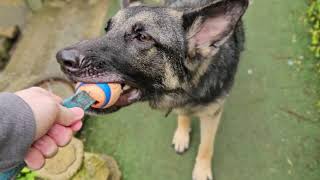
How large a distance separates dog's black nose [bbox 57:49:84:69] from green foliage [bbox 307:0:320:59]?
10.1 ft

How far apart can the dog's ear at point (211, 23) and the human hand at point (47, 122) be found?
1102 mm

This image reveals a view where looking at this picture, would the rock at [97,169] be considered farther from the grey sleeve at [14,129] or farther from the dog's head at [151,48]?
the grey sleeve at [14,129]

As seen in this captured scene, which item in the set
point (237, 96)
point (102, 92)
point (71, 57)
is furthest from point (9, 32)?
point (102, 92)

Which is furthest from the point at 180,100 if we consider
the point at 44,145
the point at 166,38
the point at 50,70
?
the point at 50,70

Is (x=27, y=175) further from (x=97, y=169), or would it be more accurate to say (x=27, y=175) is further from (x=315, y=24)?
(x=315, y=24)

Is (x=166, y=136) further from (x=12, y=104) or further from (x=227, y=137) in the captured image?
(x=12, y=104)

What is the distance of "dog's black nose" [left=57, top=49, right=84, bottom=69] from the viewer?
264 centimetres

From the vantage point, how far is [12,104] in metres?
1.90

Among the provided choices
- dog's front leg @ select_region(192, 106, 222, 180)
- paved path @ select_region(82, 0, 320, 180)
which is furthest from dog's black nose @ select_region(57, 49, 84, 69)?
paved path @ select_region(82, 0, 320, 180)

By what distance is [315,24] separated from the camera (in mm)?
5207

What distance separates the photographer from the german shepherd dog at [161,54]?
8.82 ft

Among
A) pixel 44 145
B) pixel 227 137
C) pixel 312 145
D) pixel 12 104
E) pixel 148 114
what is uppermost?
pixel 12 104

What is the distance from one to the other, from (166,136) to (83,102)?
7.05 ft

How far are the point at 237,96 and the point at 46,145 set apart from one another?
299cm
